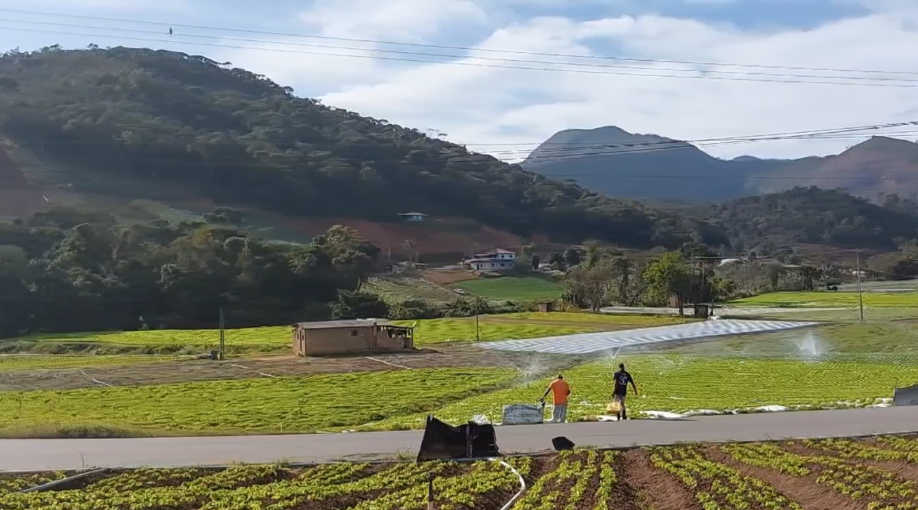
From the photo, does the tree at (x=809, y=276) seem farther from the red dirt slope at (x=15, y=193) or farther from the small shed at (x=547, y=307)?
the red dirt slope at (x=15, y=193)

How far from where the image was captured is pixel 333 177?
5561 inches

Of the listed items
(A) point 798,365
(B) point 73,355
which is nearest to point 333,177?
(B) point 73,355

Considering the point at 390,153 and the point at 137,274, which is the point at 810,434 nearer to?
the point at 137,274

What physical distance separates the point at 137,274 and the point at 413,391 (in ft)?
210

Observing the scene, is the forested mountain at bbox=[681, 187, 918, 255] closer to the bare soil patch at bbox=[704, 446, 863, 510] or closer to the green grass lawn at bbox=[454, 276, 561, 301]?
the green grass lawn at bbox=[454, 276, 561, 301]

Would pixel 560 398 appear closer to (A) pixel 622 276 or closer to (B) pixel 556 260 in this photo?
(A) pixel 622 276

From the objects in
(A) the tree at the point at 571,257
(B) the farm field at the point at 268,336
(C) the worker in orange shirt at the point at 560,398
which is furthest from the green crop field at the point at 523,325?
(A) the tree at the point at 571,257

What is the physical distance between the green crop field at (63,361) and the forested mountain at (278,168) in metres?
67.0

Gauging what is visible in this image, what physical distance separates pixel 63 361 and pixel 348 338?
17.3 m

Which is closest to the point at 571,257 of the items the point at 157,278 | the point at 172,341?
the point at 157,278

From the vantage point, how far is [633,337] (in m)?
60.2

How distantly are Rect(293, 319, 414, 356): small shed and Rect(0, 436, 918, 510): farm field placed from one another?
4068 centimetres

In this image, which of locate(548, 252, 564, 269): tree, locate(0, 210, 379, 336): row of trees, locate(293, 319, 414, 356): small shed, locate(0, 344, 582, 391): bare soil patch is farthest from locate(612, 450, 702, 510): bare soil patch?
locate(548, 252, 564, 269): tree

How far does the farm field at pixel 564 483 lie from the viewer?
42.6 ft
